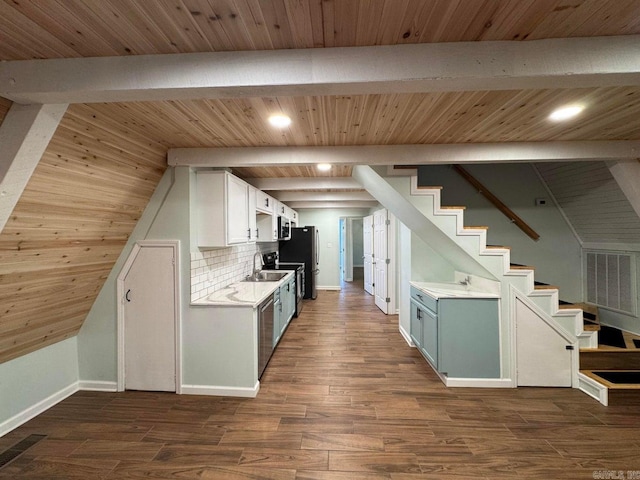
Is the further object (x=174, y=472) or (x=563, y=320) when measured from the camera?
(x=563, y=320)

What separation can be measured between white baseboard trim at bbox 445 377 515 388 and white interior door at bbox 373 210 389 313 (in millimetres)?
2474

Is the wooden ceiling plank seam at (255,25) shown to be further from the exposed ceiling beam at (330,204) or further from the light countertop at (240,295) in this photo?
the exposed ceiling beam at (330,204)

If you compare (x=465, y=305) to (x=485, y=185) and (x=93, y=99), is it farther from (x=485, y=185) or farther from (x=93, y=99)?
(x=93, y=99)

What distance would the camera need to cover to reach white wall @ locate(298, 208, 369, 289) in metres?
7.52

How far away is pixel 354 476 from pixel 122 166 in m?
2.80

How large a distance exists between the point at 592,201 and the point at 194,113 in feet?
14.7

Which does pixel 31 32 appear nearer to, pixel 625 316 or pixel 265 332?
pixel 265 332

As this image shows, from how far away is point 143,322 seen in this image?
265 centimetres

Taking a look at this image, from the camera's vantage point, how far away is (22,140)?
1319 millimetres

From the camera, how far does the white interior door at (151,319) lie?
8.65 ft

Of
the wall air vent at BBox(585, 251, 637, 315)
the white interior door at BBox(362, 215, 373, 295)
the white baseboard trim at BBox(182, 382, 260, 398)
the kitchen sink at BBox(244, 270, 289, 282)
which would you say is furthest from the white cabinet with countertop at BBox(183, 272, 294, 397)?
the wall air vent at BBox(585, 251, 637, 315)

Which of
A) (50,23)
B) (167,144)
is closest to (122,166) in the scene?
(167,144)

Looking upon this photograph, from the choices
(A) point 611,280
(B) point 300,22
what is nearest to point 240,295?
(B) point 300,22

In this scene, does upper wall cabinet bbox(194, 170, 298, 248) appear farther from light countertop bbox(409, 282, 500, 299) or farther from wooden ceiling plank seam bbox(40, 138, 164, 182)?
light countertop bbox(409, 282, 500, 299)
